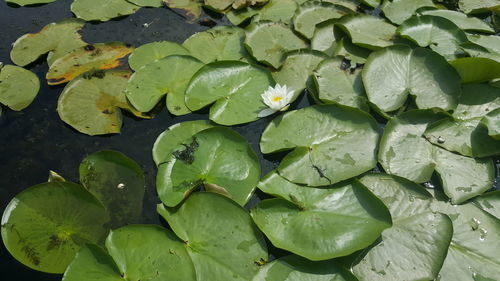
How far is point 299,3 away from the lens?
2.90m

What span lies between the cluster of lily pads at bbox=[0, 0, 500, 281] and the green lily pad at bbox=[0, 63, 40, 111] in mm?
16

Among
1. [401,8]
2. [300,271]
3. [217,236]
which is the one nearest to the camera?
[300,271]

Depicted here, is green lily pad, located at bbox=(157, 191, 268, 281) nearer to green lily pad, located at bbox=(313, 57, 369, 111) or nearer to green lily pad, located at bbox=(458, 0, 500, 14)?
green lily pad, located at bbox=(313, 57, 369, 111)

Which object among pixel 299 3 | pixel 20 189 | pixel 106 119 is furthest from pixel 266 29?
pixel 20 189

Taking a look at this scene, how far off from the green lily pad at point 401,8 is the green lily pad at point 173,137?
1.60 meters

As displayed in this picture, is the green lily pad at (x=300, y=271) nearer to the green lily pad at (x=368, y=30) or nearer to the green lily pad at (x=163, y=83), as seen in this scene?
the green lily pad at (x=163, y=83)

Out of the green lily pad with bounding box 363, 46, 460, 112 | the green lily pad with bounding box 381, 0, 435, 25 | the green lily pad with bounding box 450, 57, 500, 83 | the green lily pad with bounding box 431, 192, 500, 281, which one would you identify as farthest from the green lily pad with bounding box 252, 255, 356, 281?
the green lily pad with bounding box 381, 0, 435, 25

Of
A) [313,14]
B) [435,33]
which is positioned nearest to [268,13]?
[313,14]

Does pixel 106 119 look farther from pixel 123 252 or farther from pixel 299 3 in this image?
pixel 299 3

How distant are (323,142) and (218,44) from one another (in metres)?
1.09

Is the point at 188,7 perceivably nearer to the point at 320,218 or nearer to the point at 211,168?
the point at 211,168

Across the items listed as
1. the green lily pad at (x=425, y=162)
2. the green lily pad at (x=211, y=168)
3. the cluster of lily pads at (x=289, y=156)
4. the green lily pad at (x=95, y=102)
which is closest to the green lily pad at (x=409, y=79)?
the cluster of lily pads at (x=289, y=156)

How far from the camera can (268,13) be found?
2799mm

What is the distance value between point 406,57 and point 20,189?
86.6 inches
